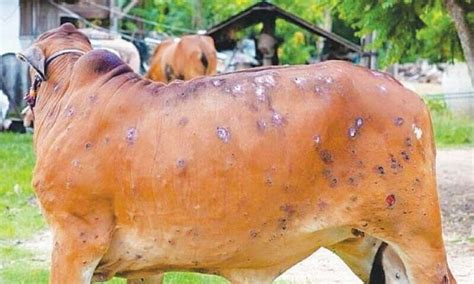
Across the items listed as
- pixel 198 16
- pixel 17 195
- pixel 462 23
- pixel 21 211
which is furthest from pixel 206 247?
pixel 198 16

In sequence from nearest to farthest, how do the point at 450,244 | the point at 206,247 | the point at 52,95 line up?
the point at 206,247
the point at 52,95
the point at 450,244

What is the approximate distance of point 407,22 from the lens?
1088cm

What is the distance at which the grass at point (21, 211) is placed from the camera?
727cm

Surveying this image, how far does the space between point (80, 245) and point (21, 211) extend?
6331mm

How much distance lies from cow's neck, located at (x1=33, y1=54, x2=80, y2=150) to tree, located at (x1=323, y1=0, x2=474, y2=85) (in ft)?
18.7

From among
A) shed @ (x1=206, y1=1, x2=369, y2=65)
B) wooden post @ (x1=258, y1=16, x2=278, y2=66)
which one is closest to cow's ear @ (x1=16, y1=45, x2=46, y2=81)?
shed @ (x1=206, y1=1, x2=369, y2=65)

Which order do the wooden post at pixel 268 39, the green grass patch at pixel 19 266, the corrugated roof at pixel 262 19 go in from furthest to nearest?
the wooden post at pixel 268 39, the corrugated roof at pixel 262 19, the green grass patch at pixel 19 266

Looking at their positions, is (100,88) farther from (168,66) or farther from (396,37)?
(168,66)

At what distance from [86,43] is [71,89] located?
1.57 ft

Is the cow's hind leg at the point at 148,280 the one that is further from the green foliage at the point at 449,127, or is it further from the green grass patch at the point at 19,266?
the green foliage at the point at 449,127

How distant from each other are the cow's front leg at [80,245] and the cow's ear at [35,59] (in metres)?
0.78

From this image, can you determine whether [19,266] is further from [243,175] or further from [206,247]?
[243,175]

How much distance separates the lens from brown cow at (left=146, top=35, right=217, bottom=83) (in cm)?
1997

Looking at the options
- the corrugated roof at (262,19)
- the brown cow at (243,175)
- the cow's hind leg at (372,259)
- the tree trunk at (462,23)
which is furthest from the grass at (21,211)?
the tree trunk at (462,23)
